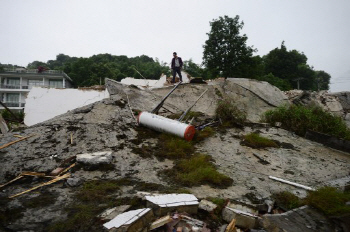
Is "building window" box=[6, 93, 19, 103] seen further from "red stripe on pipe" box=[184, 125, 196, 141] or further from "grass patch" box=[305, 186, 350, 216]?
"grass patch" box=[305, 186, 350, 216]

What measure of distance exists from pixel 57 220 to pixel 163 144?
2.87 m

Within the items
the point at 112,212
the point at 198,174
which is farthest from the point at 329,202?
the point at 112,212

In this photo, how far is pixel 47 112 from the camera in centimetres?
1384

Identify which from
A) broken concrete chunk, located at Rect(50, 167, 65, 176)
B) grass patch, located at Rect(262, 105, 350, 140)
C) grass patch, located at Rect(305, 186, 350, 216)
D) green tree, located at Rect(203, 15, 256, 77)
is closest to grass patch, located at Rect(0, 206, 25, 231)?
broken concrete chunk, located at Rect(50, 167, 65, 176)

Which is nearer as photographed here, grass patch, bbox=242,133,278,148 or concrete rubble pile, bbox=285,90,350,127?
grass patch, bbox=242,133,278,148

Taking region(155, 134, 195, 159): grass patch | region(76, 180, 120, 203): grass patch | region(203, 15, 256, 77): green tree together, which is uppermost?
region(203, 15, 256, 77): green tree

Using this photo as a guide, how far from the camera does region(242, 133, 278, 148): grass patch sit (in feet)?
17.3

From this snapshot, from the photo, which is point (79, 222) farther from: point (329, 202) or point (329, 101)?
point (329, 101)

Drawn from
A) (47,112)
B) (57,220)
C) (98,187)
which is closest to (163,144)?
(98,187)

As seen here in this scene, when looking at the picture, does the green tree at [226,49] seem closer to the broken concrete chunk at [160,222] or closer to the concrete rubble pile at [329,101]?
the concrete rubble pile at [329,101]

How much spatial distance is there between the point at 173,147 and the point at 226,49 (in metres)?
20.5

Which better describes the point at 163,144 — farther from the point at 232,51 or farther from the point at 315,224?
the point at 232,51

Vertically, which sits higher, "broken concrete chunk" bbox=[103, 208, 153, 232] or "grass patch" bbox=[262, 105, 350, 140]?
"grass patch" bbox=[262, 105, 350, 140]

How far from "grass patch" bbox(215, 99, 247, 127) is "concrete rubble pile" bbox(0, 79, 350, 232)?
286 millimetres
